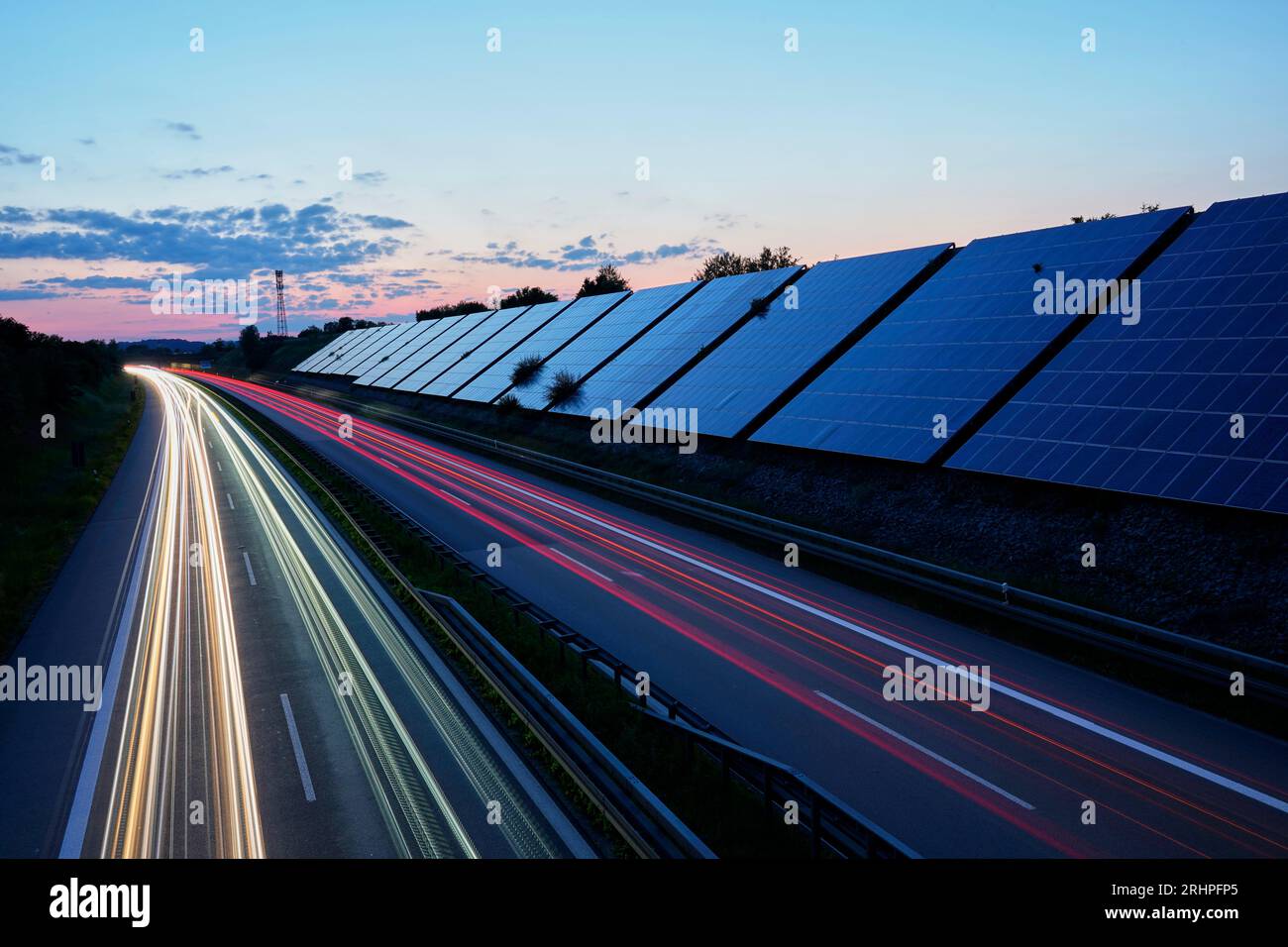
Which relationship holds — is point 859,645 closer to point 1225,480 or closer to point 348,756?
point 1225,480

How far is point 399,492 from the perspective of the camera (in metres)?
32.2

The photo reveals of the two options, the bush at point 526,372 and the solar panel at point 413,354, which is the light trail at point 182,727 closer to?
the bush at point 526,372

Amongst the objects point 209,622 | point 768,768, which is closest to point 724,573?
point 768,768

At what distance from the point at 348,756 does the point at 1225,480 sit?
18002 mm

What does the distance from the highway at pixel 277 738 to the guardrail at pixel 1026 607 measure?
34.6ft

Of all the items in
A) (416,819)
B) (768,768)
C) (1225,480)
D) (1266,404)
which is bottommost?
(416,819)

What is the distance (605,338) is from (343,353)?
7097cm

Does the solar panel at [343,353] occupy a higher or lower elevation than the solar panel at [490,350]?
higher

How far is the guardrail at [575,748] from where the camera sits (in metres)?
8.26

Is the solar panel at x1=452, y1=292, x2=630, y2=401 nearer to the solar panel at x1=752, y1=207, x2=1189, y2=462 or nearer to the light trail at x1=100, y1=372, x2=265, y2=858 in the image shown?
the solar panel at x1=752, y1=207, x2=1189, y2=462

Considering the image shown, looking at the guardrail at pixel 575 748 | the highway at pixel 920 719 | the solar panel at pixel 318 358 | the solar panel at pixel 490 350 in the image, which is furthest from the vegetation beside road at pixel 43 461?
the solar panel at pixel 318 358

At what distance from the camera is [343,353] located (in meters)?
104

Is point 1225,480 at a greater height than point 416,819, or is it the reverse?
point 1225,480

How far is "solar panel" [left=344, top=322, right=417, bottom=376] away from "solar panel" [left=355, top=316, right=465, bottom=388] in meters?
3.62
